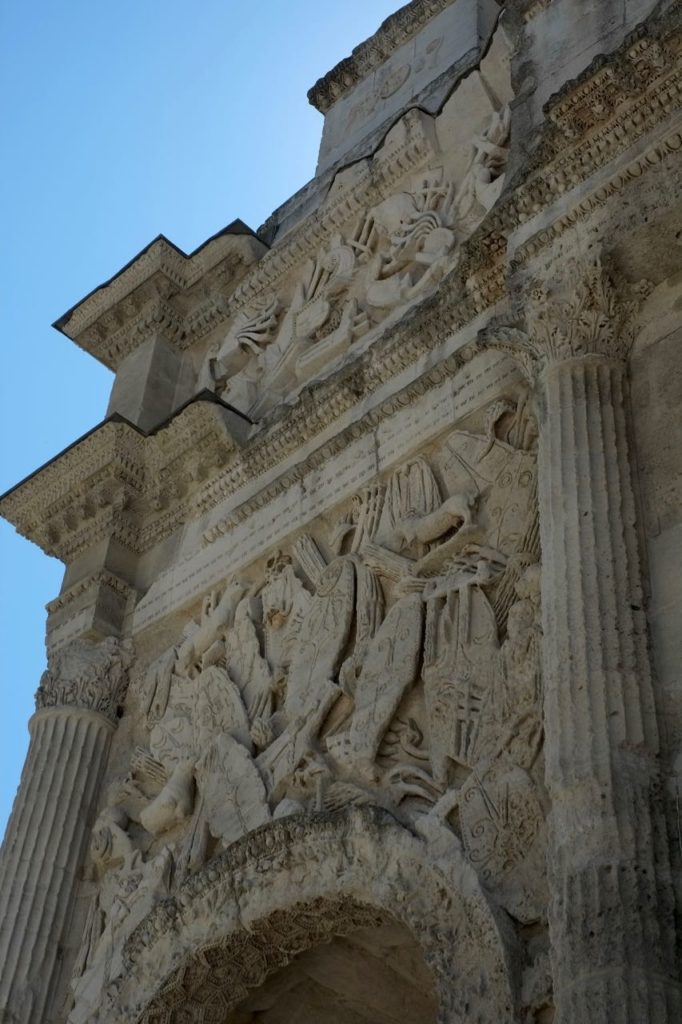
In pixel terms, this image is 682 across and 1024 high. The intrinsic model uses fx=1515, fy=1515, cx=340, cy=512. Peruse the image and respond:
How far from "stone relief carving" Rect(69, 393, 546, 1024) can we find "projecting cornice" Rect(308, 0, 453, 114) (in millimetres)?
5527

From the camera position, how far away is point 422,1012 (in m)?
7.59

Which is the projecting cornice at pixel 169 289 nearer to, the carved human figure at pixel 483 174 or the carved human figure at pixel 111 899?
the carved human figure at pixel 483 174

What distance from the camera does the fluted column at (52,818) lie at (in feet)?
27.9

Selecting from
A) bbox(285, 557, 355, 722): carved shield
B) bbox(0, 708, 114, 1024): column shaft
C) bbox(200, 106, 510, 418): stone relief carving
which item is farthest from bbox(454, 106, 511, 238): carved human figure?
bbox(0, 708, 114, 1024): column shaft

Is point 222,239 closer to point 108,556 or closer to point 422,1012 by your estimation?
point 108,556

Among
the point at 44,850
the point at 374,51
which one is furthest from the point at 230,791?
the point at 374,51

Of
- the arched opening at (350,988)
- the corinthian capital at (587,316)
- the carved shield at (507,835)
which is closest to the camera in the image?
the carved shield at (507,835)

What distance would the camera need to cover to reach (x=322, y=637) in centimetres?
809

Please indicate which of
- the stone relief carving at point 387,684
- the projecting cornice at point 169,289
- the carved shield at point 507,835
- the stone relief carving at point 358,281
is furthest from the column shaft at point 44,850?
the projecting cornice at point 169,289

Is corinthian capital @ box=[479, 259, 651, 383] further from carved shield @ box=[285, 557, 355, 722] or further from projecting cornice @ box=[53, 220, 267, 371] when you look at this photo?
projecting cornice @ box=[53, 220, 267, 371]

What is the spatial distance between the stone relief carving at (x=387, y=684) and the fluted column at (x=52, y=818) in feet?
1.21

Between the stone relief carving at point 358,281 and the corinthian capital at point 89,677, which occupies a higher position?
the stone relief carving at point 358,281

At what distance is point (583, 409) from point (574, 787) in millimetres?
1911

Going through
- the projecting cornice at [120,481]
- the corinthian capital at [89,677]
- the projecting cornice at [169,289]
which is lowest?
the corinthian capital at [89,677]
